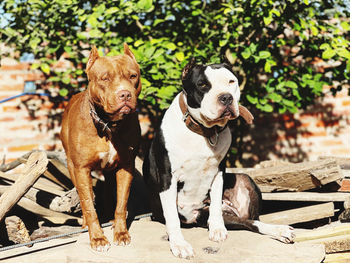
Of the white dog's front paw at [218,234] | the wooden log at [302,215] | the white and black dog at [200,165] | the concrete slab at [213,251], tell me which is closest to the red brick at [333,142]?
the wooden log at [302,215]

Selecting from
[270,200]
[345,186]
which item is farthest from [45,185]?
[345,186]

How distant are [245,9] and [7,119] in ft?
12.0

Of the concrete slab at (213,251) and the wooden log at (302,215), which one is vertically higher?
the concrete slab at (213,251)

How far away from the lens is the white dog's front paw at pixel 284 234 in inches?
106

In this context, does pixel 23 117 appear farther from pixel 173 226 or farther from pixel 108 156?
pixel 173 226

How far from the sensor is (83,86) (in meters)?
5.29

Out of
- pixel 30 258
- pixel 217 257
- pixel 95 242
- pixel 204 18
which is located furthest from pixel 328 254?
pixel 204 18

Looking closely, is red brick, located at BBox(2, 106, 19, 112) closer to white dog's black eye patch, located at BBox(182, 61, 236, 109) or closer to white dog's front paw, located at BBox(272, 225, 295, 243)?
white dog's black eye patch, located at BBox(182, 61, 236, 109)

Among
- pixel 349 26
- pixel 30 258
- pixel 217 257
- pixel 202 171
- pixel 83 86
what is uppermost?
pixel 349 26

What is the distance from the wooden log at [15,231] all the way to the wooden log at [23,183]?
23cm

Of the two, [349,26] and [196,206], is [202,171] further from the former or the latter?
[349,26]

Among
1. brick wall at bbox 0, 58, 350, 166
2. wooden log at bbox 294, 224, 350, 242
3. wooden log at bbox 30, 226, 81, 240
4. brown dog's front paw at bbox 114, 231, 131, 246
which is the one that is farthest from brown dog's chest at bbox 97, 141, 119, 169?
brick wall at bbox 0, 58, 350, 166

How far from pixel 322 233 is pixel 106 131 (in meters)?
1.81

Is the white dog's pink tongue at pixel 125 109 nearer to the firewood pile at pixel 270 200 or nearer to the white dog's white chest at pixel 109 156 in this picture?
the white dog's white chest at pixel 109 156
